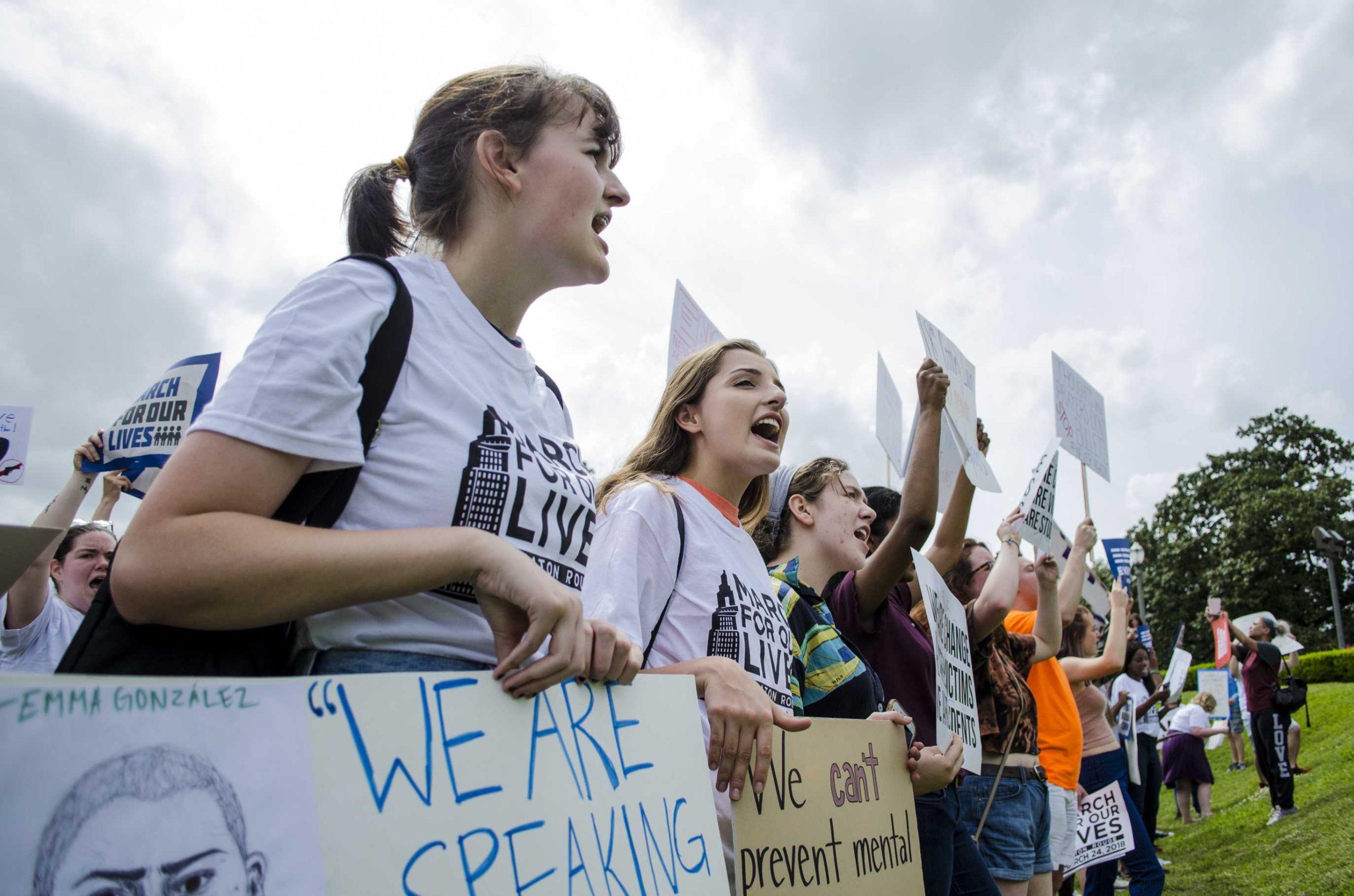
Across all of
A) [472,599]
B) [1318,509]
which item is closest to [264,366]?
[472,599]

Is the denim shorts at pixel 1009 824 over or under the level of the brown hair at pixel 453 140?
under

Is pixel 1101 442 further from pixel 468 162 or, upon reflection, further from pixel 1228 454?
pixel 1228 454

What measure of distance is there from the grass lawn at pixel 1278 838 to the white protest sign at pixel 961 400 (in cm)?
464

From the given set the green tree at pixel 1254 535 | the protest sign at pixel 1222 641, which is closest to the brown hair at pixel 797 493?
the protest sign at pixel 1222 641

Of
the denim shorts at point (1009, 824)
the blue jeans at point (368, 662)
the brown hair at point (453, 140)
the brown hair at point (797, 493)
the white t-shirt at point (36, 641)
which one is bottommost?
the denim shorts at point (1009, 824)

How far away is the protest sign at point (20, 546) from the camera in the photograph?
107 cm

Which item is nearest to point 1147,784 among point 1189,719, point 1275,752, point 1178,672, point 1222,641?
point 1275,752

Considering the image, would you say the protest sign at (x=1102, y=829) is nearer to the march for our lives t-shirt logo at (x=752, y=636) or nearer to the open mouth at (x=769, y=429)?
the open mouth at (x=769, y=429)

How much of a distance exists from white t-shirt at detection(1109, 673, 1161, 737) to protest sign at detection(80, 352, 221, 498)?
9195mm

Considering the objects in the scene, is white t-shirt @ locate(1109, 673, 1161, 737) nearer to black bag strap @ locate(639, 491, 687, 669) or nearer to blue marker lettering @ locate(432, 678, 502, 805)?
black bag strap @ locate(639, 491, 687, 669)

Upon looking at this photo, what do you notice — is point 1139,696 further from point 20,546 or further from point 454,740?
point 20,546

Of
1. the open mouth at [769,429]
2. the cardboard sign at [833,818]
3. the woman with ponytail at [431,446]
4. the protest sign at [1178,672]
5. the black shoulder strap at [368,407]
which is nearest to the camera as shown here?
the woman with ponytail at [431,446]

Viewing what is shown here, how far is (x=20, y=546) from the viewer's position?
1103 millimetres

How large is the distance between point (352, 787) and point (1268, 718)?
11.6 m
